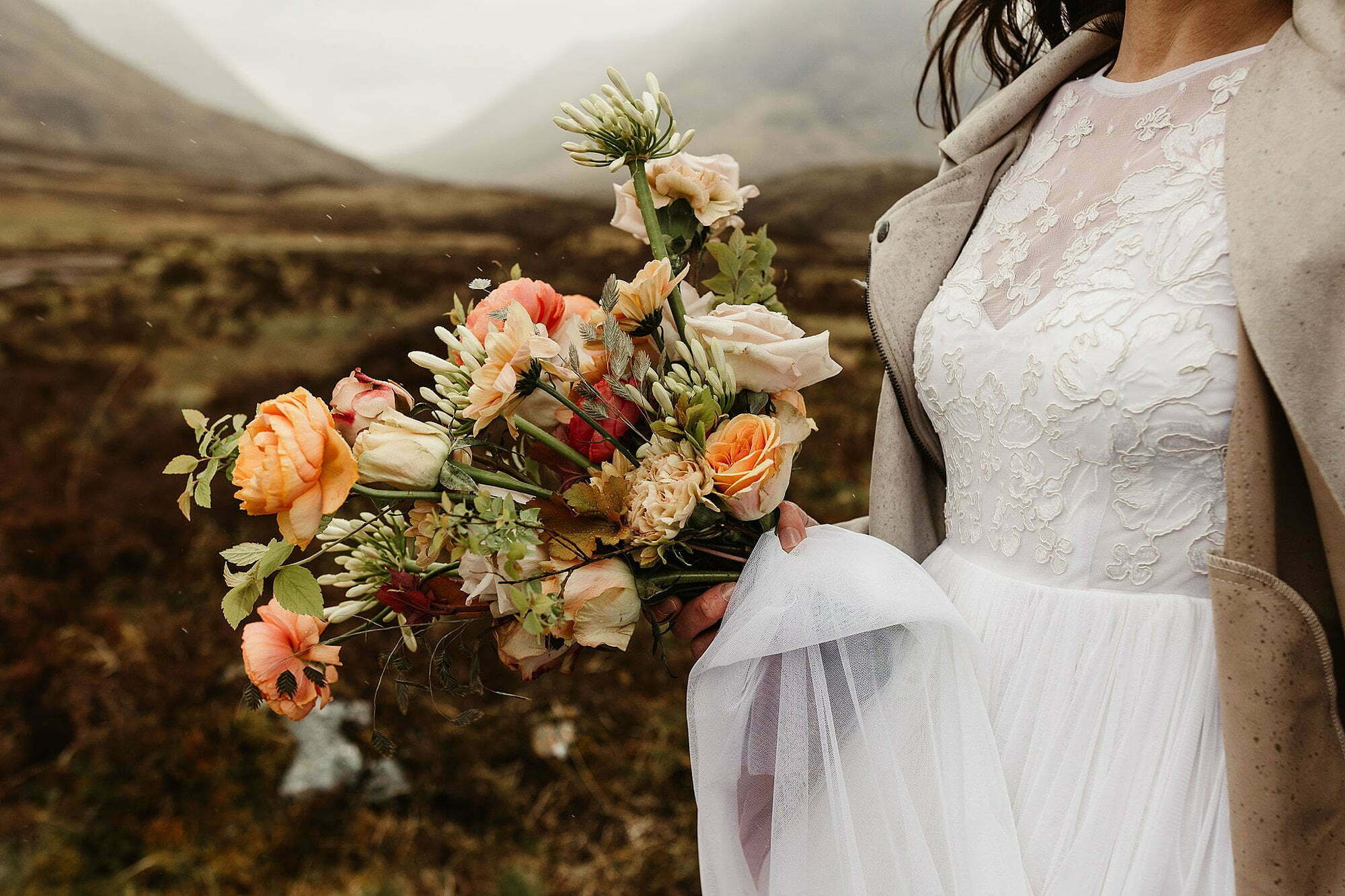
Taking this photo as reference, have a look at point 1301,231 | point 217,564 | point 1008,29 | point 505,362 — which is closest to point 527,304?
point 505,362

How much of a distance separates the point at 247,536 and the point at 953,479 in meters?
3.06

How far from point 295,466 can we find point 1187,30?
1.19 m

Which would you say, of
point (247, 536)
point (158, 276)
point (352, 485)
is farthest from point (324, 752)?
point (352, 485)

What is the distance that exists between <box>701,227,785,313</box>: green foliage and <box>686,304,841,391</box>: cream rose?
142 mm

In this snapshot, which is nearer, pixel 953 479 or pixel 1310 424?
pixel 1310 424

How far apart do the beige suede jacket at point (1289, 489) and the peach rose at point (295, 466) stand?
868 mm

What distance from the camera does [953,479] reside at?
4.08 ft

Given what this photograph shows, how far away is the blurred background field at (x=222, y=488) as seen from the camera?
9.67ft

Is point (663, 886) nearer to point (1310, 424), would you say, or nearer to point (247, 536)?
point (247, 536)

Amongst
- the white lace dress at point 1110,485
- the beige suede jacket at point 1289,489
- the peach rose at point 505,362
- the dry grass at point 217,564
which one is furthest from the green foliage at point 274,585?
the dry grass at point 217,564

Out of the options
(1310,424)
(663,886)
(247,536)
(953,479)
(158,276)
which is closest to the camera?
(1310,424)

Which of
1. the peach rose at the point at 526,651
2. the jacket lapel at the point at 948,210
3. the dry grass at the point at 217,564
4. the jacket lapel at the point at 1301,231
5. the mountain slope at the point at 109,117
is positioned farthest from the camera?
the mountain slope at the point at 109,117

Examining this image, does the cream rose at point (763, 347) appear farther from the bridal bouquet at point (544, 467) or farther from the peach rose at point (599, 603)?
the peach rose at point (599, 603)

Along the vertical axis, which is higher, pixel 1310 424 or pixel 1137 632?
pixel 1310 424
